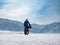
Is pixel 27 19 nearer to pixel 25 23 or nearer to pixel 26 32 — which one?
pixel 25 23

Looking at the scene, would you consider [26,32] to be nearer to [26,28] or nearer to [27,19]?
[26,28]

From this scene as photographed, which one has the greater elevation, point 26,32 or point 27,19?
point 27,19

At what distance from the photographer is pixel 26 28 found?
17562 millimetres

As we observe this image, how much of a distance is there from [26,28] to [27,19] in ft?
4.02

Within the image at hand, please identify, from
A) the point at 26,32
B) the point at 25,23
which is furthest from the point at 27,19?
the point at 26,32

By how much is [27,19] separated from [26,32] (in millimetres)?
1600

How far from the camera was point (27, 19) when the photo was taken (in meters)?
16.8

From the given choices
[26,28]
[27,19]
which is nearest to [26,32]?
[26,28]

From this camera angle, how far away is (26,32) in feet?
57.8

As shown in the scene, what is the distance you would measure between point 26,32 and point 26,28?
0.43 metres

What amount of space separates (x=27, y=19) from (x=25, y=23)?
1.50 feet

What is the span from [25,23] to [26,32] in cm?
132
